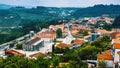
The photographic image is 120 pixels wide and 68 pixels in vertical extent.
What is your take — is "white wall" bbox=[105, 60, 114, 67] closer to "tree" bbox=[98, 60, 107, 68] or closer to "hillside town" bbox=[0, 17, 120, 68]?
"hillside town" bbox=[0, 17, 120, 68]

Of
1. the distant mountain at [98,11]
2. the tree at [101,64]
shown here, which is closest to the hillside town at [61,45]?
the tree at [101,64]

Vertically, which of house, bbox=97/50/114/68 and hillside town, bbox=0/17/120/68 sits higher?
house, bbox=97/50/114/68

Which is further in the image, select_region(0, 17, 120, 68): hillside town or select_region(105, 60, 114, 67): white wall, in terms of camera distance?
select_region(0, 17, 120, 68): hillside town

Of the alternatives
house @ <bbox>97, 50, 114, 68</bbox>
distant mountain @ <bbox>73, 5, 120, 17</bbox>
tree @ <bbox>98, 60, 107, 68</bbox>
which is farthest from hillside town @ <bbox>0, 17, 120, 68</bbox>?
distant mountain @ <bbox>73, 5, 120, 17</bbox>

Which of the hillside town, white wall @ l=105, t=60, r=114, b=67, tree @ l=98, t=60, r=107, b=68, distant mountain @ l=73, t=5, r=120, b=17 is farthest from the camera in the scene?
distant mountain @ l=73, t=5, r=120, b=17

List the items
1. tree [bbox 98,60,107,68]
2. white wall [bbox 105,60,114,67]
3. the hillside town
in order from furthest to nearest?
the hillside town
white wall [bbox 105,60,114,67]
tree [bbox 98,60,107,68]

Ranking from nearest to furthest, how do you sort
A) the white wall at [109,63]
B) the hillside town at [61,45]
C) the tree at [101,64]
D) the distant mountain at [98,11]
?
1. the tree at [101,64]
2. the white wall at [109,63]
3. the hillside town at [61,45]
4. the distant mountain at [98,11]

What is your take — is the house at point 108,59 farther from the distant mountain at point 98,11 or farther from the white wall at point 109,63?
the distant mountain at point 98,11

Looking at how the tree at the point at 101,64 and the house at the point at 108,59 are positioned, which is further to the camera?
the house at the point at 108,59

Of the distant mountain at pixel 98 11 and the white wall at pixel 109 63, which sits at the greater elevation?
the white wall at pixel 109 63

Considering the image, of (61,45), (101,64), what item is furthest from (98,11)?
(101,64)

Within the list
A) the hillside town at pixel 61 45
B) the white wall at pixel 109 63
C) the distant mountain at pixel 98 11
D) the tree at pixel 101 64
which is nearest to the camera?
the tree at pixel 101 64
